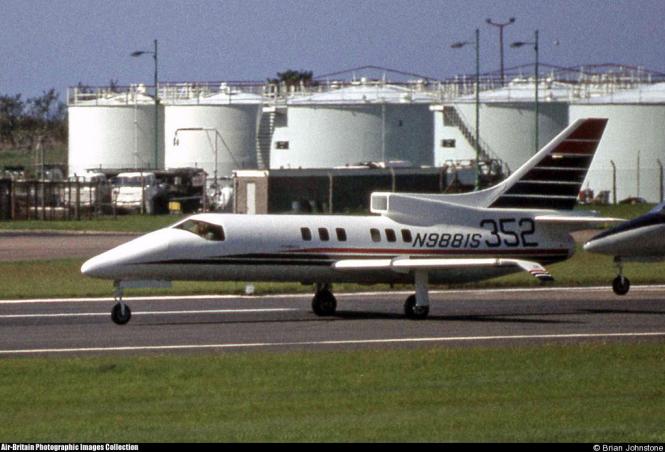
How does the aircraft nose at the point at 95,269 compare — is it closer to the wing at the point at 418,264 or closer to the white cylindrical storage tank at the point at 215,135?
the wing at the point at 418,264

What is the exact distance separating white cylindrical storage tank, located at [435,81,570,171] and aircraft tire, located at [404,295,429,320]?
58.2 metres

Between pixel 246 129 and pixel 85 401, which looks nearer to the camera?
pixel 85 401

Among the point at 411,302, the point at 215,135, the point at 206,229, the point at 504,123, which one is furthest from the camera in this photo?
the point at 215,135

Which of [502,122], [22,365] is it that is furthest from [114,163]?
[22,365]

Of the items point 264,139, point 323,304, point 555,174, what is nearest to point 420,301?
point 323,304

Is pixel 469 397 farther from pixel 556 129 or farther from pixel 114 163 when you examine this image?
pixel 114 163

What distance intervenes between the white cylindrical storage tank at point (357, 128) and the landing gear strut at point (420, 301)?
6048 centimetres

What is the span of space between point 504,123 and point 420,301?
61.6m

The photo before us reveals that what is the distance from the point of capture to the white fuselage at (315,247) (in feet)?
77.2

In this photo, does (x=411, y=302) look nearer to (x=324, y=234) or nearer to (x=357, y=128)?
(x=324, y=234)

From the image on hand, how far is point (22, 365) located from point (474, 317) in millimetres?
10001

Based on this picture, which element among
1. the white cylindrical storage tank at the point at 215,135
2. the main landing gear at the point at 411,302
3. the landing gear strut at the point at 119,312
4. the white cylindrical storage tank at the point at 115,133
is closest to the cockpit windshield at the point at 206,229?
the landing gear strut at the point at 119,312

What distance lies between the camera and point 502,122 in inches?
3354

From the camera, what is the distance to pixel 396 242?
2552 cm
